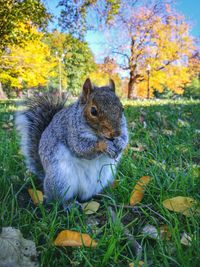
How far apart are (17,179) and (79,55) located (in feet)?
98.3

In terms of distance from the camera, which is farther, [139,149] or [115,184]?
[139,149]

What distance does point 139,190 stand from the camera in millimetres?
1473

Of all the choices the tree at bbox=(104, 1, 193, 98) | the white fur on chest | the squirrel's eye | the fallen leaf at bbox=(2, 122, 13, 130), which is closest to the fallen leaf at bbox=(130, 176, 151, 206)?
the white fur on chest

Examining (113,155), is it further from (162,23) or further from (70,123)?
(162,23)

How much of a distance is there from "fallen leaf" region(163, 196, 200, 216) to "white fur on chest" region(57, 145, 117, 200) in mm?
355

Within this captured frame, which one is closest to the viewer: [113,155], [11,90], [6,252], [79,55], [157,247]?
[6,252]

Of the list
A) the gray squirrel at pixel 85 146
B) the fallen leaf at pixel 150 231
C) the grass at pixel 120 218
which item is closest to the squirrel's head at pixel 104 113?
the gray squirrel at pixel 85 146

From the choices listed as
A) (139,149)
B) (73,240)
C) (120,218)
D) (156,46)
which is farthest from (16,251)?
(156,46)

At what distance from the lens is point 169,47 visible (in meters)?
21.8

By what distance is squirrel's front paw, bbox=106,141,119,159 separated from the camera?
1468mm

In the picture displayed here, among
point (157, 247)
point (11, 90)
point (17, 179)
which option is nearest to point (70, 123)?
point (17, 179)

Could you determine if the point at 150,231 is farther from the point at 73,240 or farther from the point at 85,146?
the point at 85,146

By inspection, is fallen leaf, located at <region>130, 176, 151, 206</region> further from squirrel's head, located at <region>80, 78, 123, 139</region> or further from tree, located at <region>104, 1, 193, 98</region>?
tree, located at <region>104, 1, 193, 98</region>

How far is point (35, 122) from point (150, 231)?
96 cm
